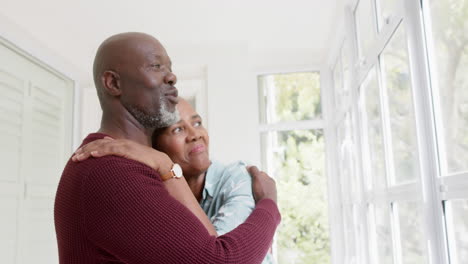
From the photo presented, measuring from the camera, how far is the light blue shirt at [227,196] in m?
1.10

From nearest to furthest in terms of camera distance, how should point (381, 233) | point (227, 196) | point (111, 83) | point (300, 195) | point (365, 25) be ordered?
point (111, 83) → point (227, 196) → point (381, 233) → point (365, 25) → point (300, 195)

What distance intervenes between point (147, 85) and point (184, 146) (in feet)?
1.34

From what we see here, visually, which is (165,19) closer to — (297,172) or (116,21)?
(116,21)

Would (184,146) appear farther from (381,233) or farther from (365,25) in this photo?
(365,25)

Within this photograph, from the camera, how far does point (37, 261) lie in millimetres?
3766

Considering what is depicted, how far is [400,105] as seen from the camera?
1.95 meters

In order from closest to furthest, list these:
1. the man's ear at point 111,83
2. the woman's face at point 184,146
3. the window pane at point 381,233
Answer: the man's ear at point 111,83 < the woman's face at point 184,146 < the window pane at point 381,233

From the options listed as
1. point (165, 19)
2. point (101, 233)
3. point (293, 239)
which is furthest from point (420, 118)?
point (293, 239)

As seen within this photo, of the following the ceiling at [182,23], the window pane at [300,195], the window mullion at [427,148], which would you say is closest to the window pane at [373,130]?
the window mullion at [427,148]

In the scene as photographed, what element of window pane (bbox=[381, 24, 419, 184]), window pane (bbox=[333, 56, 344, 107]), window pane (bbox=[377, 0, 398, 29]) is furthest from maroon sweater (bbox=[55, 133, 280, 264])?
window pane (bbox=[333, 56, 344, 107])

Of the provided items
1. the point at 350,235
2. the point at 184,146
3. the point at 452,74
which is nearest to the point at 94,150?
the point at 184,146

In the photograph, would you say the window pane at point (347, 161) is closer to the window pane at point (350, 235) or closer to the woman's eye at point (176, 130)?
the window pane at point (350, 235)

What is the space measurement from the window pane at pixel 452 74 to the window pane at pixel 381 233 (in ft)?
3.10

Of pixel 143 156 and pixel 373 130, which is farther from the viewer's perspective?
pixel 373 130
